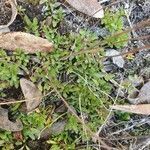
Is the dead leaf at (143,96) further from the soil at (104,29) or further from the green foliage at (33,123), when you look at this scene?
the green foliage at (33,123)

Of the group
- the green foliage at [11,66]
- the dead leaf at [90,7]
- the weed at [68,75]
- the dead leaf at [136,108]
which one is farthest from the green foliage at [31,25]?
the dead leaf at [136,108]

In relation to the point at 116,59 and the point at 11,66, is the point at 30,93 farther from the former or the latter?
the point at 116,59

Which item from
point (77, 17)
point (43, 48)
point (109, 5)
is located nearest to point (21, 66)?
point (43, 48)

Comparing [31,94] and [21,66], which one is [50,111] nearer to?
[31,94]

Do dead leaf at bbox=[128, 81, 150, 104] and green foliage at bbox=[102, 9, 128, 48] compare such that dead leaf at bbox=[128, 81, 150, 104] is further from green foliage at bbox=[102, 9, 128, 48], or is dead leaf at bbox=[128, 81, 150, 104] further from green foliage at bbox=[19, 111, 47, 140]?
green foliage at bbox=[19, 111, 47, 140]

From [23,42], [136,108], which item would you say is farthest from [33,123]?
[136,108]

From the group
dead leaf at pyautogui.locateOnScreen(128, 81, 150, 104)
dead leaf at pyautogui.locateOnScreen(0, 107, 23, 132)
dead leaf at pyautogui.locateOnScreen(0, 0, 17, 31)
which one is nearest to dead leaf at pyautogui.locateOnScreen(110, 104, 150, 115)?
dead leaf at pyautogui.locateOnScreen(128, 81, 150, 104)
